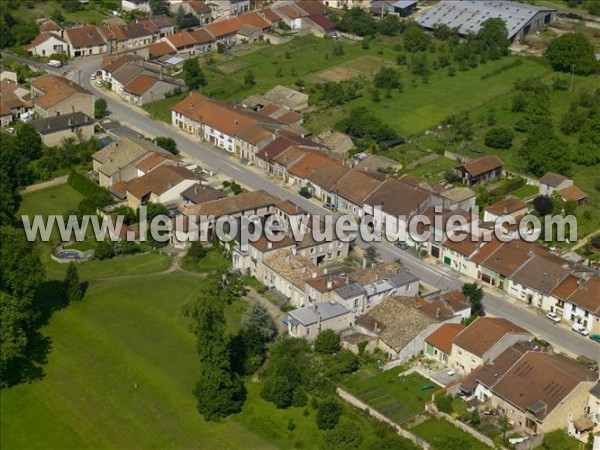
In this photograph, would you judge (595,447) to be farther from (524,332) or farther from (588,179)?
(588,179)

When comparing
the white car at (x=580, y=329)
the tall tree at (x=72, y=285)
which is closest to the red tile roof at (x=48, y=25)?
the tall tree at (x=72, y=285)

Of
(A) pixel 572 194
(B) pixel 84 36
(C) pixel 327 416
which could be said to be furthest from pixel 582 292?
(B) pixel 84 36

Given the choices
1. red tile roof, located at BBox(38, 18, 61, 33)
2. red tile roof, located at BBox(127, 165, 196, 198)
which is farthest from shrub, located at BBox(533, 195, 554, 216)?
red tile roof, located at BBox(38, 18, 61, 33)

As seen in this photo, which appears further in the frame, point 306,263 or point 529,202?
point 529,202

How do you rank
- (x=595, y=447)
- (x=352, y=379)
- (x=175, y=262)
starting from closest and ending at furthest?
(x=595, y=447) → (x=352, y=379) → (x=175, y=262)

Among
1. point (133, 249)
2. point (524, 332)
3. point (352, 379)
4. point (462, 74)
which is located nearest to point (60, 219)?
point (133, 249)

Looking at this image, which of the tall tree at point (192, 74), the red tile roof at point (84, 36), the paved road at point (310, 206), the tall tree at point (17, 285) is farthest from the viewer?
the red tile roof at point (84, 36)

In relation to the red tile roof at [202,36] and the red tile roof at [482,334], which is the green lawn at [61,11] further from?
the red tile roof at [482,334]
